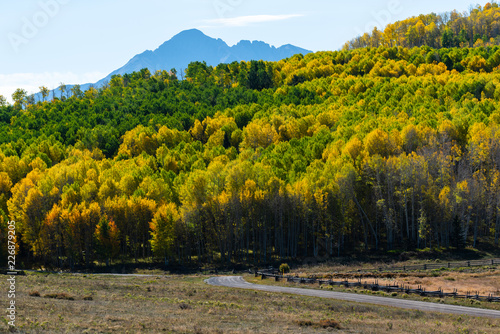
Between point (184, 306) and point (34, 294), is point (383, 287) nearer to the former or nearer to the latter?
point (184, 306)

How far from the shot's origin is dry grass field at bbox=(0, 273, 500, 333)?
32.3 m

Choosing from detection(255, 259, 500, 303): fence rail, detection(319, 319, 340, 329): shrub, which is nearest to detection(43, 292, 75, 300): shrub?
detection(319, 319, 340, 329): shrub

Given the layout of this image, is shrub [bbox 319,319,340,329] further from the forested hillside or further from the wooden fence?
the forested hillside

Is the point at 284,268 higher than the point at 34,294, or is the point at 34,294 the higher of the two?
the point at 34,294

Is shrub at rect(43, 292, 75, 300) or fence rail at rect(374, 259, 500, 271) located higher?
shrub at rect(43, 292, 75, 300)

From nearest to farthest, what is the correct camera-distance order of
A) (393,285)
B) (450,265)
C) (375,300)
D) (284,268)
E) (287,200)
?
(375,300)
(393,285)
(284,268)
(450,265)
(287,200)

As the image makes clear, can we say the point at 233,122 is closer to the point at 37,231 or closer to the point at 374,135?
the point at 374,135

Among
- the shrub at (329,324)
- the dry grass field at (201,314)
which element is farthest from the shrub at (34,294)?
the shrub at (329,324)

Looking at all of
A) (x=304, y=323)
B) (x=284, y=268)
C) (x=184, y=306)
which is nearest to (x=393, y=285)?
(x=284, y=268)

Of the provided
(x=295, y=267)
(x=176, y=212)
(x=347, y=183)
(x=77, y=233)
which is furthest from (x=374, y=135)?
(x=77, y=233)

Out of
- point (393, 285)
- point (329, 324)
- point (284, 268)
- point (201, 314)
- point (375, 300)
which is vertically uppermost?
point (284, 268)

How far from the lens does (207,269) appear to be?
80.7 m

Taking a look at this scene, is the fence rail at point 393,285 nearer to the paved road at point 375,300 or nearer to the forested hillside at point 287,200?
the paved road at point 375,300

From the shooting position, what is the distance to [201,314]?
3906cm
